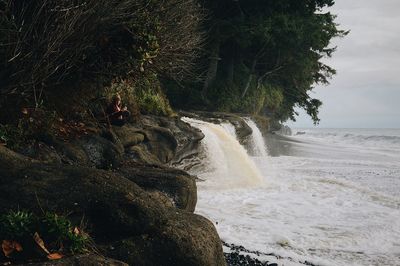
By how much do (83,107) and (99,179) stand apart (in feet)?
15.4

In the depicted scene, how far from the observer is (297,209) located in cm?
1066

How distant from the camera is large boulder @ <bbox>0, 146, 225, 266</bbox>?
15.8 ft

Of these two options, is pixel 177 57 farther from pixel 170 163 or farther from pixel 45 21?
pixel 45 21

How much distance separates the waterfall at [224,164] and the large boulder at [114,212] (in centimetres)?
841

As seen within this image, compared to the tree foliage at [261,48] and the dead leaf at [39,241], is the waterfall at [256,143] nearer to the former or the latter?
the tree foliage at [261,48]

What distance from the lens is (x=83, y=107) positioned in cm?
973

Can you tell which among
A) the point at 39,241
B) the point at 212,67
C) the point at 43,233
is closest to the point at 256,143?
the point at 212,67

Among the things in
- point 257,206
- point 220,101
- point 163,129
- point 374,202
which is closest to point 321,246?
point 257,206

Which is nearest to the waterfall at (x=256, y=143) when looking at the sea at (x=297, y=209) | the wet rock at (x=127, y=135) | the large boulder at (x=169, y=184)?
the sea at (x=297, y=209)

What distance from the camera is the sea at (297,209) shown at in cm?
738

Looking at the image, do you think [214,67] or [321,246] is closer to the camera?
[321,246]

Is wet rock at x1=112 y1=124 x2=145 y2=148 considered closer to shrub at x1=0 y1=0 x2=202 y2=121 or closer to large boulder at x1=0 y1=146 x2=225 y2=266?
shrub at x1=0 y1=0 x2=202 y2=121

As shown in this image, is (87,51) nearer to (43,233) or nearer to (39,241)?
(43,233)

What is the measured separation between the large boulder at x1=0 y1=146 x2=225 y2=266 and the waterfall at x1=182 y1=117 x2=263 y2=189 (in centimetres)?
841
